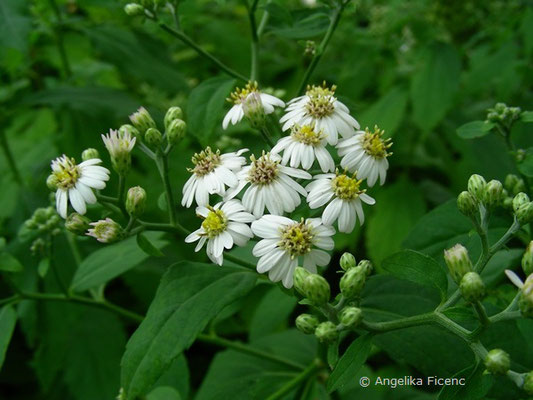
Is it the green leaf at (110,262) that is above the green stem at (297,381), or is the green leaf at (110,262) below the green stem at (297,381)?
above

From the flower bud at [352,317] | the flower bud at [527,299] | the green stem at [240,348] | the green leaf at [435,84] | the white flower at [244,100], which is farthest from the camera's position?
the green leaf at [435,84]

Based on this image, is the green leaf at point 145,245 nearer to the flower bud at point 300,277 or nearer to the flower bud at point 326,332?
the flower bud at point 300,277

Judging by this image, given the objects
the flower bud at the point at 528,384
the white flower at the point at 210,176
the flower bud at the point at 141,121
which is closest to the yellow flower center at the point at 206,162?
the white flower at the point at 210,176

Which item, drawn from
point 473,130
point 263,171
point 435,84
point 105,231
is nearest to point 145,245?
point 105,231

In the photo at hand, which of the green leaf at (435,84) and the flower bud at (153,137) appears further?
the green leaf at (435,84)

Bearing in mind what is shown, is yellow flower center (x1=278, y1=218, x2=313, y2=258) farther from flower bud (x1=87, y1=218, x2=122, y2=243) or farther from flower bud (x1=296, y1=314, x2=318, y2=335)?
flower bud (x1=87, y1=218, x2=122, y2=243)
